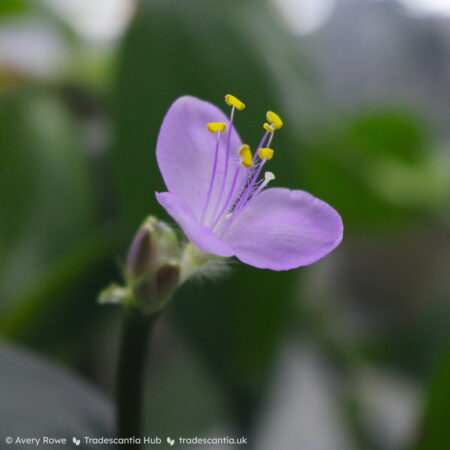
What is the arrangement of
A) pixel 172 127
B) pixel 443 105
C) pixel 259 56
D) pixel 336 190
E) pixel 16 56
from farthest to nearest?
pixel 443 105
pixel 16 56
pixel 336 190
pixel 259 56
pixel 172 127

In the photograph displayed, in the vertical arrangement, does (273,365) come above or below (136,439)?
below

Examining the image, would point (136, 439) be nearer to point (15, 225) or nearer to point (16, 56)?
point (15, 225)

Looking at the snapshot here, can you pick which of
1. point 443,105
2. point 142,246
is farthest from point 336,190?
point 443,105

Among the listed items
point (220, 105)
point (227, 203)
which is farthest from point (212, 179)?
point (220, 105)

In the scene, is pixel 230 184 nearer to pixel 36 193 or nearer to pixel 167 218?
pixel 167 218

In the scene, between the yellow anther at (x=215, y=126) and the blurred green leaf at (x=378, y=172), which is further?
the blurred green leaf at (x=378, y=172)

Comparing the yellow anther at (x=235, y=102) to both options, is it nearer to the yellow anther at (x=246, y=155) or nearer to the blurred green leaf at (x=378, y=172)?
the yellow anther at (x=246, y=155)

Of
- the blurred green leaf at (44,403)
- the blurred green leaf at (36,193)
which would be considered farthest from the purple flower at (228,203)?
the blurred green leaf at (36,193)
